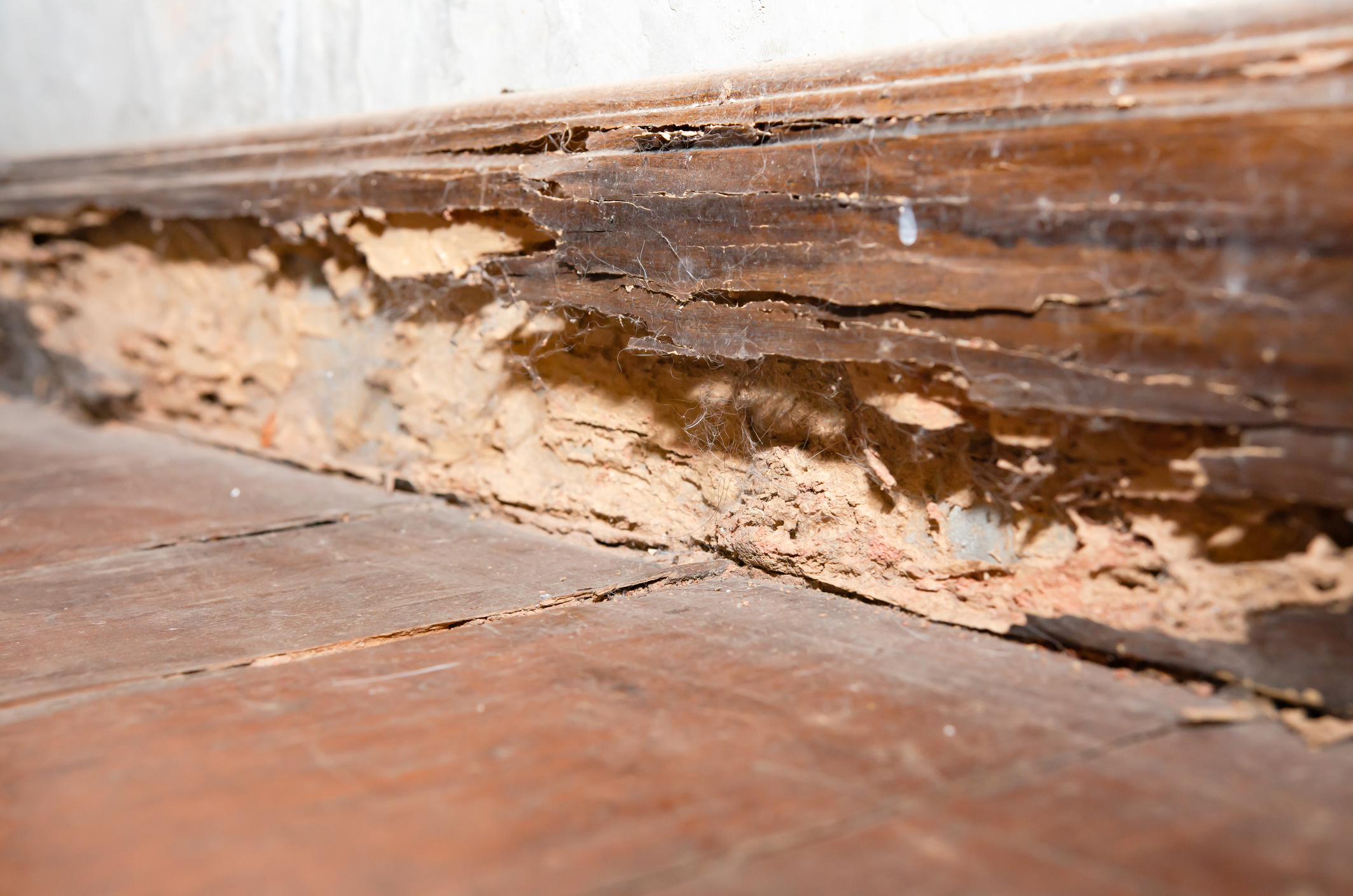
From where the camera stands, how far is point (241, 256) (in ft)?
8.50

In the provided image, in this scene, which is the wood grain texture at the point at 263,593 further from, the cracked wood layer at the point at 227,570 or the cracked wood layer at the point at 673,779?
the cracked wood layer at the point at 673,779

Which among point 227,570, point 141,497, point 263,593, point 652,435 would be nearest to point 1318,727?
point 652,435

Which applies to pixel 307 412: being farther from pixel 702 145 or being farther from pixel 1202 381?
pixel 1202 381

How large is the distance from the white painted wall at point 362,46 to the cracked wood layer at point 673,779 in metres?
0.72

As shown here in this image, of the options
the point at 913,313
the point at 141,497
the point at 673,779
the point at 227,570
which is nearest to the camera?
the point at 673,779

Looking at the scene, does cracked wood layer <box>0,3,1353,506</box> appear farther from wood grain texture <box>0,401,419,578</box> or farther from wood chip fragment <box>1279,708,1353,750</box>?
wood grain texture <box>0,401,419,578</box>

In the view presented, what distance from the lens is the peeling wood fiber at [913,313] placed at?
95 cm

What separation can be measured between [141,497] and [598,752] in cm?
154

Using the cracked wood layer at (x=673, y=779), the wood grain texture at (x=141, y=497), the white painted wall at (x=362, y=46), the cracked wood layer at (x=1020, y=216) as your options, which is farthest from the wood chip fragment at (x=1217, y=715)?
the wood grain texture at (x=141, y=497)

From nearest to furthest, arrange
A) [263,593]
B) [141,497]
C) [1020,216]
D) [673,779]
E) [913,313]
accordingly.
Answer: [673,779], [1020,216], [913,313], [263,593], [141,497]

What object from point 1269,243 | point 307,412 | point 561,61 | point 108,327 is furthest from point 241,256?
point 1269,243

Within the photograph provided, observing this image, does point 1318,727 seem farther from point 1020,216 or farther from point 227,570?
point 227,570

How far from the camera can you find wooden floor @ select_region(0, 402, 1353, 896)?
2.50 feet

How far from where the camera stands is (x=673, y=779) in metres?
0.89
